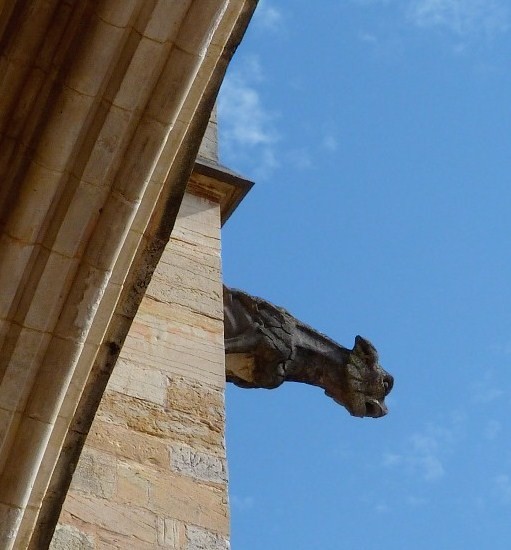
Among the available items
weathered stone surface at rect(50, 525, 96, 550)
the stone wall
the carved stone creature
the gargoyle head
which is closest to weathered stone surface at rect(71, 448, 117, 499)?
the stone wall

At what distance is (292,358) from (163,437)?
1.54 metres

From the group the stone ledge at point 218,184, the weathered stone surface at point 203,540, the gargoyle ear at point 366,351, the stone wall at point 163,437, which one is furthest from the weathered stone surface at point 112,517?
the gargoyle ear at point 366,351

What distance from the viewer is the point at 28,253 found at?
3461 mm

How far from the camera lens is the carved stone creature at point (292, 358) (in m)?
6.05

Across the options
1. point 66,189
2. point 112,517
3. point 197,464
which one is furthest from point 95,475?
point 66,189

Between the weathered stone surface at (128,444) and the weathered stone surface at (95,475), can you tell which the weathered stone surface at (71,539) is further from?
the weathered stone surface at (128,444)

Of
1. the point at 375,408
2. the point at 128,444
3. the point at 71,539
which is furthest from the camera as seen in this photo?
the point at 375,408

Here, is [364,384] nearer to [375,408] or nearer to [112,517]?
[375,408]

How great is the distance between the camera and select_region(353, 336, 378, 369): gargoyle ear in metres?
6.34

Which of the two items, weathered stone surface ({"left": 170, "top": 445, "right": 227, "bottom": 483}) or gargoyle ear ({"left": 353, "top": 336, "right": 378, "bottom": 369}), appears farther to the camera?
gargoyle ear ({"left": 353, "top": 336, "right": 378, "bottom": 369})

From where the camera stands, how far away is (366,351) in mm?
6359

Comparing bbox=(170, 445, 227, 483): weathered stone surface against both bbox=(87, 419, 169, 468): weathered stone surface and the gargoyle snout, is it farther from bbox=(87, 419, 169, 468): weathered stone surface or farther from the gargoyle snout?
the gargoyle snout

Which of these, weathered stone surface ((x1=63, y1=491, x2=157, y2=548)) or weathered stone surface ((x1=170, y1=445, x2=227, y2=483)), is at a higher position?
weathered stone surface ((x1=170, y1=445, x2=227, y2=483))

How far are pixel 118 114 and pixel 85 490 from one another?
129cm
